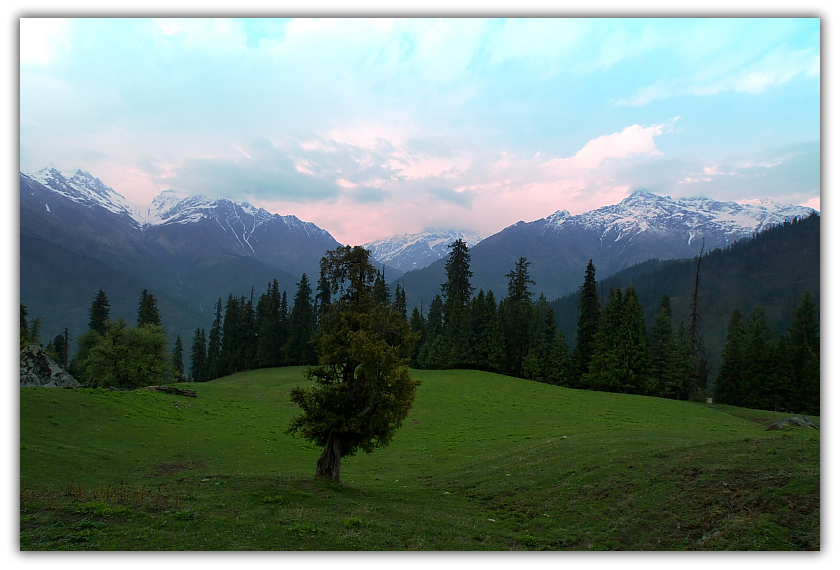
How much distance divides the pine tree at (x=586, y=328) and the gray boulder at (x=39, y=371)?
197 feet

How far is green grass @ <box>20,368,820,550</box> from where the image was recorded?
376 inches

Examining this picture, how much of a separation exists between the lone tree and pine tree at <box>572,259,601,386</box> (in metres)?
52.3

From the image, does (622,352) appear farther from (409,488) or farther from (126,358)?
(126,358)

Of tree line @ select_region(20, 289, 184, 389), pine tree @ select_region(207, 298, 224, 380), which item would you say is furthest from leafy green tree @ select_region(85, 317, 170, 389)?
pine tree @ select_region(207, 298, 224, 380)

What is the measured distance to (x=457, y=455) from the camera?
24.1m

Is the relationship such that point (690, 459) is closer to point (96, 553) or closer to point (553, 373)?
point (96, 553)

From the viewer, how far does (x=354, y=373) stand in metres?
16.0

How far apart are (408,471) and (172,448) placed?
13.4 meters

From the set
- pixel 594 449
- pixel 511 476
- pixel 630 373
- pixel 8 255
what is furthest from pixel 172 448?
pixel 630 373

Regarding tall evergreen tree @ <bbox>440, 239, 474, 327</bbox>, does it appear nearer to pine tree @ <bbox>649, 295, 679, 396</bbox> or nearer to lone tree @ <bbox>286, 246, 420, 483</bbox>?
pine tree @ <bbox>649, 295, 679, 396</bbox>

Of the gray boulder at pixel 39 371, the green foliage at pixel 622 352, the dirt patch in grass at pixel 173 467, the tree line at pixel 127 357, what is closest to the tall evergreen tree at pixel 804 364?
the green foliage at pixel 622 352

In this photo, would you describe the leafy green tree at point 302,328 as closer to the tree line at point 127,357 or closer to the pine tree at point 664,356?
the tree line at point 127,357

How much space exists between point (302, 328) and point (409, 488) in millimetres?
70253

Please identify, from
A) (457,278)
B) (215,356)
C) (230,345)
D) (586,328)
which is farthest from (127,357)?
(586,328)
